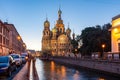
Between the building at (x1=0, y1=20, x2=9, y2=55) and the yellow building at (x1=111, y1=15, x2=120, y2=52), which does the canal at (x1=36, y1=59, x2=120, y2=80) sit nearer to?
the yellow building at (x1=111, y1=15, x2=120, y2=52)

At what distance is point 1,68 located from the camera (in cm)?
2373

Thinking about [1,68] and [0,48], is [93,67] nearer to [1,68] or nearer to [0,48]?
[0,48]

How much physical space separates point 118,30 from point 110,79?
19664 millimetres

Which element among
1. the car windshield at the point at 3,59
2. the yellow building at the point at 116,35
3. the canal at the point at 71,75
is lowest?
the canal at the point at 71,75

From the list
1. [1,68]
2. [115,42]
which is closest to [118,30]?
[115,42]

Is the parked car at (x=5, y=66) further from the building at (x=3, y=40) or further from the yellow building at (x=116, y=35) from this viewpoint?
the building at (x=3, y=40)

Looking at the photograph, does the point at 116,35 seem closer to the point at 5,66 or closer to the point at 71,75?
the point at 71,75

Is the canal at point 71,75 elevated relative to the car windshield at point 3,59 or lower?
lower

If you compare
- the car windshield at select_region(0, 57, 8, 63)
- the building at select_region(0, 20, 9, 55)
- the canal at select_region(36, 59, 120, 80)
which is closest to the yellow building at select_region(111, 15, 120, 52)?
the canal at select_region(36, 59, 120, 80)

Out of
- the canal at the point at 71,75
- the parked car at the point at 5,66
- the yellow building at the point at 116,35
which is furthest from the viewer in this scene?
the yellow building at the point at 116,35

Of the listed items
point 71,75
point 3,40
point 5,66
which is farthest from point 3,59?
point 3,40

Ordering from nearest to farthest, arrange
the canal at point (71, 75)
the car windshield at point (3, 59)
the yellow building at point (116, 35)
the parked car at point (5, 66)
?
the parked car at point (5, 66)
the car windshield at point (3, 59)
the canal at point (71, 75)
the yellow building at point (116, 35)

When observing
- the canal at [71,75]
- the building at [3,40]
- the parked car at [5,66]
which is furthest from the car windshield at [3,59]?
the building at [3,40]

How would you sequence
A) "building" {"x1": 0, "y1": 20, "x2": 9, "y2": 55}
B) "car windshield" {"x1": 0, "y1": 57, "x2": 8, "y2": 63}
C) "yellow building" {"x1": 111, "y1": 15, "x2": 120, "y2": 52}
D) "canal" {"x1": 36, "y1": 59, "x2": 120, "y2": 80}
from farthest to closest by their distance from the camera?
"building" {"x1": 0, "y1": 20, "x2": 9, "y2": 55} → "yellow building" {"x1": 111, "y1": 15, "x2": 120, "y2": 52} → "canal" {"x1": 36, "y1": 59, "x2": 120, "y2": 80} → "car windshield" {"x1": 0, "y1": 57, "x2": 8, "y2": 63}
